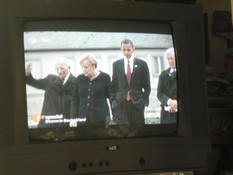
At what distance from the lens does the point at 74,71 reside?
54.0 inches

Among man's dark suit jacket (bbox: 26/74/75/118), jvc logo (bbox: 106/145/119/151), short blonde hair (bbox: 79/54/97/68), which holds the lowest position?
jvc logo (bbox: 106/145/119/151)

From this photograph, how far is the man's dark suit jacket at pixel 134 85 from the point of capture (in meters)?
1.41

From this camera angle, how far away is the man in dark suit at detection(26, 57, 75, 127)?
135 centimetres

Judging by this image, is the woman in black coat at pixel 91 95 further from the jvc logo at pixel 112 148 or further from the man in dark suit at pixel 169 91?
the man in dark suit at pixel 169 91

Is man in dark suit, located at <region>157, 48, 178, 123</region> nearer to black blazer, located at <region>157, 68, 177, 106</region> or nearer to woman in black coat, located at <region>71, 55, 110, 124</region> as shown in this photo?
black blazer, located at <region>157, 68, 177, 106</region>

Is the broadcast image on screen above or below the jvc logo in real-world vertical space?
above

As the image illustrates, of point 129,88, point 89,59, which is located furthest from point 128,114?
point 89,59

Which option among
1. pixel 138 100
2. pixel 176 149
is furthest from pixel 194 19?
pixel 176 149

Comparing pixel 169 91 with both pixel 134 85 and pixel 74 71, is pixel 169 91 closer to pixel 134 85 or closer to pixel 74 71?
pixel 134 85

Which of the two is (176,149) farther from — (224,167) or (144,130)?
(224,167)

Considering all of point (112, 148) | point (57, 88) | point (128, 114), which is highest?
point (57, 88)

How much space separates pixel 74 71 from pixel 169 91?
14.4 inches

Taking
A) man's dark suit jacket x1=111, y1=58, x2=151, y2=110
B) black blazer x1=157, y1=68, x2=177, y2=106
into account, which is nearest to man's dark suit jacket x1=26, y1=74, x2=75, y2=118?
man's dark suit jacket x1=111, y1=58, x2=151, y2=110

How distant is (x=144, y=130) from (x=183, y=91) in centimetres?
21
